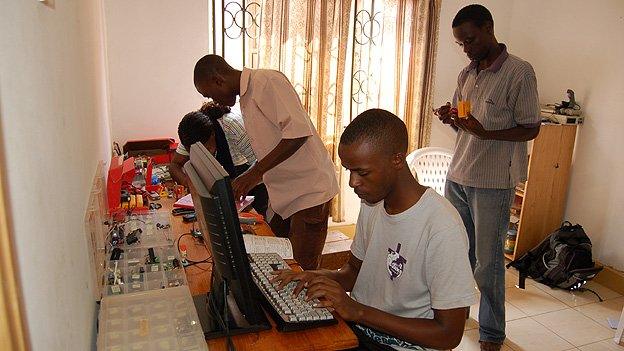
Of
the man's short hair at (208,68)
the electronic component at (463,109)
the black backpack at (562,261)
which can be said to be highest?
the man's short hair at (208,68)

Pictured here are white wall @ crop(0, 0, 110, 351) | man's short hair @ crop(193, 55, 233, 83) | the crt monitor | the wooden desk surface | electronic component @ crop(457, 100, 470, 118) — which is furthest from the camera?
electronic component @ crop(457, 100, 470, 118)

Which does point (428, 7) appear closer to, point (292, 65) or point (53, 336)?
point (292, 65)

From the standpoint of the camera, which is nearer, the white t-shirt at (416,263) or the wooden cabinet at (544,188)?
the white t-shirt at (416,263)

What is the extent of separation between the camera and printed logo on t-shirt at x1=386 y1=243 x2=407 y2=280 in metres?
1.28

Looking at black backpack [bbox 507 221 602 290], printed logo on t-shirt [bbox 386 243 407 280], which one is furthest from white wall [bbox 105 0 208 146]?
black backpack [bbox 507 221 602 290]

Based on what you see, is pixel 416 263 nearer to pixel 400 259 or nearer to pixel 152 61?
pixel 400 259

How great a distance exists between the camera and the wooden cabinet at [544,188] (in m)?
3.43

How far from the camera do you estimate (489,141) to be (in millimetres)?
2320

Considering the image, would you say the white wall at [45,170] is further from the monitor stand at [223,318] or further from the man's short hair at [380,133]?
the man's short hair at [380,133]

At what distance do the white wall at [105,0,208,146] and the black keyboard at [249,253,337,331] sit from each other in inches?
83.5

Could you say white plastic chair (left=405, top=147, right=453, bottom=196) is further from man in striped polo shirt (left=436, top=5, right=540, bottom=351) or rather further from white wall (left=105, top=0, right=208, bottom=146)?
white wall (left=105, top=0, right=208, bottom=146)

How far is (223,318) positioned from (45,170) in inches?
24.8

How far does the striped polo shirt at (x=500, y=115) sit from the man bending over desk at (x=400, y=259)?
1.19 meters

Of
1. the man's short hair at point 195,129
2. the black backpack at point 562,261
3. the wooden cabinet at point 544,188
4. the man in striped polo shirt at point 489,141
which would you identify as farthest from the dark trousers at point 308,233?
the wooden cabinet at point 544,188
